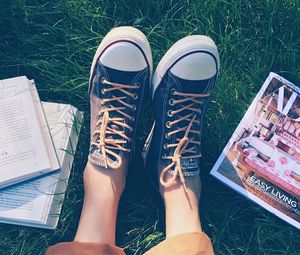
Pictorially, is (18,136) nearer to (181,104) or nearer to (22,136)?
(22,136)

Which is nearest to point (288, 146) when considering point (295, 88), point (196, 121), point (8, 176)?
point (295, 88)

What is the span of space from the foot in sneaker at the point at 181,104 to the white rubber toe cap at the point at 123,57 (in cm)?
7

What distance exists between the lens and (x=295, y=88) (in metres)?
1.46

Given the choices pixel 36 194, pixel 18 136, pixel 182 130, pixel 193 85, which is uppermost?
pixel 193 85

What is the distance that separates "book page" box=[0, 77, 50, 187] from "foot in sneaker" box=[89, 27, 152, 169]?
0.16m

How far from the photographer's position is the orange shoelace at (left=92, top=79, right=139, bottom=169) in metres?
1.35

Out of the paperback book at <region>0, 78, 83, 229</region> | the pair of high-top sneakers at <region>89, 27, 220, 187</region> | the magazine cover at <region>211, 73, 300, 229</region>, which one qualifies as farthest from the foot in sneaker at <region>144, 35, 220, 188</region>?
the paperback book at <region>0, 78, 83, 229</region>

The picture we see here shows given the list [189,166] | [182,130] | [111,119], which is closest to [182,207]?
[189,166]

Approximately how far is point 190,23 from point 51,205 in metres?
0.68

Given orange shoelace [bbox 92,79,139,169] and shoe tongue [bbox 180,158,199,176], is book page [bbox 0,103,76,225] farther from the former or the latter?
shoe tongue [bbox 180,158,199,176]

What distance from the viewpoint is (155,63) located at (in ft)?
4.79

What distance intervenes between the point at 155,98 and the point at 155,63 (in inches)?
4.7

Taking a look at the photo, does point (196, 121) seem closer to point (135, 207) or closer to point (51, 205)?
point (135, 207)

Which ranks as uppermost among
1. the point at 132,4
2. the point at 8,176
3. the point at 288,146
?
the point at 132,4
